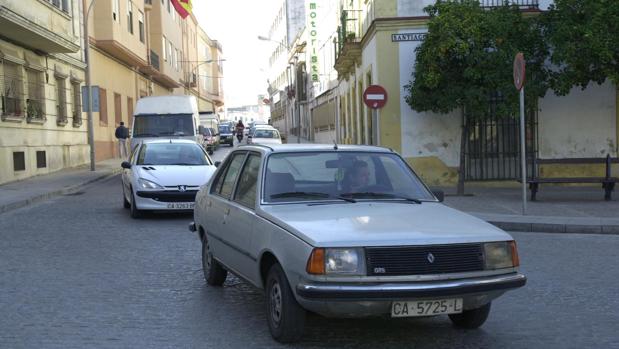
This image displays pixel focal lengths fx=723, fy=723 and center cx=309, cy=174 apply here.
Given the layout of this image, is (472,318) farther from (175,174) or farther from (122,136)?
(122,136)

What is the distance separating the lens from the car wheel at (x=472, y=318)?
550 cm

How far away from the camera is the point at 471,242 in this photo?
191 inches

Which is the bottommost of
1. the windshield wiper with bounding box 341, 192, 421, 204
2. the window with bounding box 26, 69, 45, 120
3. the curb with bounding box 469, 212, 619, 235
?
the curb with bounding box 469, 212, 619, 235

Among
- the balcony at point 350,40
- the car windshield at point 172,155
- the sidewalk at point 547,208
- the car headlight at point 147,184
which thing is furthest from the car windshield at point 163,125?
the car headlight at point 147,184

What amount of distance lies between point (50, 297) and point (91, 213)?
7.38m

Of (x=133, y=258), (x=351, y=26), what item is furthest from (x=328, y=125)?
(x=133, y=258)

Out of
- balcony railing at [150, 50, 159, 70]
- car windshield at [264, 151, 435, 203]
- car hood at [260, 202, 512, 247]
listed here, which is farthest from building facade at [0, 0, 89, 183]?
car hood at [260, 202, 512, 247]

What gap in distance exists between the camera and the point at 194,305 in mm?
6531

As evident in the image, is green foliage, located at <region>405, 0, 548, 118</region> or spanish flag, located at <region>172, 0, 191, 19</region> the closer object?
green foliage, located at <region>405, 0, 548, 118</region>

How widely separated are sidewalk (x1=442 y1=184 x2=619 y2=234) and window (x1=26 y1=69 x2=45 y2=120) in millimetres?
13548

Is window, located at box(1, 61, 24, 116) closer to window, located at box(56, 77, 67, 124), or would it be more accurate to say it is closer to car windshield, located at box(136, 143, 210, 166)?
window, located at box(56, 77, 67, 124)

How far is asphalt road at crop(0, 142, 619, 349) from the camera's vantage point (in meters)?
5.39

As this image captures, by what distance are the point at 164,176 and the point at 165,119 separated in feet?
41.9

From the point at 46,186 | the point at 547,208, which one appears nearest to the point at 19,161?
the point at 46,186
